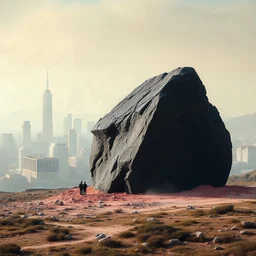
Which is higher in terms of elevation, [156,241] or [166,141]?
[166,141]

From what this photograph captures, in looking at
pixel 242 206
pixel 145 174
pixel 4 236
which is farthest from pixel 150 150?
pixel 4 236

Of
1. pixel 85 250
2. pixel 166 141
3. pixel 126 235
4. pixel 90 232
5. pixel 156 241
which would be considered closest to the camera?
pixel 85 250

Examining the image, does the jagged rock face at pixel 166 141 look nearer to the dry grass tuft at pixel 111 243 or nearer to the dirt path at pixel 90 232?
the dirt path at pixel 90 232

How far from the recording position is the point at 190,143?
1635 inches

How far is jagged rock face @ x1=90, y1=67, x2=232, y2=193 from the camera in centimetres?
3966

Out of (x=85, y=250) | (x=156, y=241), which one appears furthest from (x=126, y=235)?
(x=85, y=250)

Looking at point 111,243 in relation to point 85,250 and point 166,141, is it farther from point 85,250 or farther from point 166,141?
point 166,141

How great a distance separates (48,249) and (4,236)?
4.52 meters

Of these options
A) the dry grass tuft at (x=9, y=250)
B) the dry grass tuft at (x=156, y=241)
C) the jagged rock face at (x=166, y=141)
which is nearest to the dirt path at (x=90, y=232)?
the dry grass tuft at (x=9, y=250)

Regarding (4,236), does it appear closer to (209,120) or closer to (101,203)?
(101,203)

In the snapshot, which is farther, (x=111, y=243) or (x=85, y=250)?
(x=111, y=243)

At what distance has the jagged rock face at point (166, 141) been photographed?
3966 centimetres

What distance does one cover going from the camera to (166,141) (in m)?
40.1

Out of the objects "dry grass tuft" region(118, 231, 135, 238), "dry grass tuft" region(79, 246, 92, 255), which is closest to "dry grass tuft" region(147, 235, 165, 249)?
"dry grass tuft" region(118, 231, 135, 238)
